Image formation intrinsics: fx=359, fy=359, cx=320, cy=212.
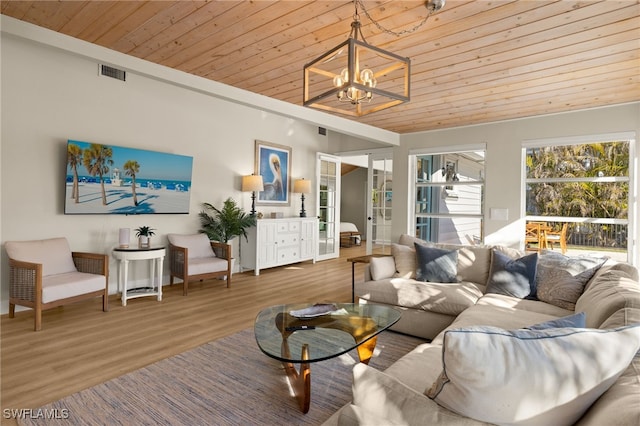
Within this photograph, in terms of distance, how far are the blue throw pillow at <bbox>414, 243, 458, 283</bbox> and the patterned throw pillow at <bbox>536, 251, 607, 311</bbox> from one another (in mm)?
739

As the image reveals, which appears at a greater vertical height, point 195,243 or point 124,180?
point 124,180

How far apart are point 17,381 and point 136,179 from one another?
281 centimetres

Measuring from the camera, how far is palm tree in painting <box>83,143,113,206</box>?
4.18 m

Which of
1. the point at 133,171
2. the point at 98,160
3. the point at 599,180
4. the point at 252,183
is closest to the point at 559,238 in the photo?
the point at 599,180

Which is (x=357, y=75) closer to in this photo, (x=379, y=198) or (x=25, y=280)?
(x=25, y=280)

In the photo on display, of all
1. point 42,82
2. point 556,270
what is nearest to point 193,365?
point 556,270

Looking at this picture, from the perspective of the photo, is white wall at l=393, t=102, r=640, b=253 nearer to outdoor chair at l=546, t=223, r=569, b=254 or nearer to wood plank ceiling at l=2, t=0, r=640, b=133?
outdoor chair at l=546, t=223, r=569, b=254

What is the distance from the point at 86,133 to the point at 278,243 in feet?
10.6

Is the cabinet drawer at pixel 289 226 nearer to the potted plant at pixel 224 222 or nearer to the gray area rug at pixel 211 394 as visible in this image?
the potted plant at pixel 224 222

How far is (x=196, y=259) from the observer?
4.96 meters

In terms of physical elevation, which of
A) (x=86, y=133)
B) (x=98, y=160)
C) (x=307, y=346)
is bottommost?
(x=307, y=346)

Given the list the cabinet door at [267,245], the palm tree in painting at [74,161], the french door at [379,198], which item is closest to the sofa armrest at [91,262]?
the palm tree in painting at [74,161]

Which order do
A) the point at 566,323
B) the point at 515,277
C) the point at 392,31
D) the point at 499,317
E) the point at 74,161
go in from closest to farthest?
the point at 566,323, the point at 499,317, the point at 392,31, the point at 515,277, the point at 74,161

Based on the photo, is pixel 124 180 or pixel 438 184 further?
pixel 438 184
